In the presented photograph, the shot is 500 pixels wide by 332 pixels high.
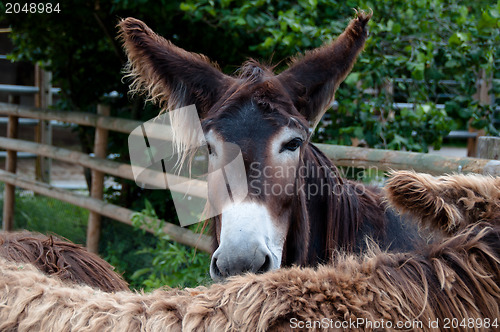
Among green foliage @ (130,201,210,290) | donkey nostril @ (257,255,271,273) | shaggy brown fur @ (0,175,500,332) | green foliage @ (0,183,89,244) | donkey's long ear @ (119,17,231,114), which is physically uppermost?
donkey's long ear @ (119,17,231,114)

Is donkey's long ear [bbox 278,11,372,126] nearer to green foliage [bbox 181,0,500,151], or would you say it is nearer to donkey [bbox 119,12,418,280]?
donkey [bbox 119,12,418,280]

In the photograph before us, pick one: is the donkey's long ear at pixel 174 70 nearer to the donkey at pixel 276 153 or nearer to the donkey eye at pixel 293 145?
the donkey at pixel 276 153

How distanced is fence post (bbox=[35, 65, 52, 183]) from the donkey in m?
7.26

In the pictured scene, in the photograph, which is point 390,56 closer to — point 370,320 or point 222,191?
point 222,191

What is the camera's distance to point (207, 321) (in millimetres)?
1030

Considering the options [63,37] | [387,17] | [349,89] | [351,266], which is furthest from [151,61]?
[63,37]

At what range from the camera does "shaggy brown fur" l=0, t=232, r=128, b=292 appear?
6.21 ft

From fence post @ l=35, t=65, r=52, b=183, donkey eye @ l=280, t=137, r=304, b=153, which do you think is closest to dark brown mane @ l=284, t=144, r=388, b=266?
donkey eye @ l=280, t=137, r=304, b=153

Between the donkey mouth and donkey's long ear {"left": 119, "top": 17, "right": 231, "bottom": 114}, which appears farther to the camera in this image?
donkey's long ear {"left": 119, "top": 17, "right": 231, "bottom": 114}

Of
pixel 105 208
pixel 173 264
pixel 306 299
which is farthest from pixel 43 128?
pixel 306 299

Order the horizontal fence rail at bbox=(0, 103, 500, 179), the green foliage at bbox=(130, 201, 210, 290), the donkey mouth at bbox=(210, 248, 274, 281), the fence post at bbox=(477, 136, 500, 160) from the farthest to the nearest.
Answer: the green foliage at bbox=(130, 201, 210, 290)
the fence post at bbox=(477, 136, 500, 160)
the horizontal fence rail at bbox=(0, 103, 500, 179)
the donkey mouth at bbox=(210, 248, 274, 281)

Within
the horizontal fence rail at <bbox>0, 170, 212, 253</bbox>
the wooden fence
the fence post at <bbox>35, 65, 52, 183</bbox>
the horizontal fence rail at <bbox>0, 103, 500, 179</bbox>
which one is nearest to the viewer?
the horizontal fence rail at <bbox>0, 103, 500, 179</bbox>

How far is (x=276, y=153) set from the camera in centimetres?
209

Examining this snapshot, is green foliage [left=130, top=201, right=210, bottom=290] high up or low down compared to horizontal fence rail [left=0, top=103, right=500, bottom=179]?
down
